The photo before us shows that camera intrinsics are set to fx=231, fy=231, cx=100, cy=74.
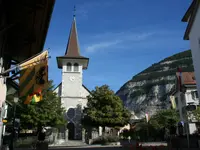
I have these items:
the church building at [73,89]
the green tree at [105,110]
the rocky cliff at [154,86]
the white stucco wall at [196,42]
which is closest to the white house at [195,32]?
the white stucco wall at [196,42]

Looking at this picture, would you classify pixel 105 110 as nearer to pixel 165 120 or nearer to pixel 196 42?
pixel 165 120

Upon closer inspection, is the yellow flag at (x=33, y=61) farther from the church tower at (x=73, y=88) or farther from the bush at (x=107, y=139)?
the church tower at (x=73, y=88)

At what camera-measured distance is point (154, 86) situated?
167375mm

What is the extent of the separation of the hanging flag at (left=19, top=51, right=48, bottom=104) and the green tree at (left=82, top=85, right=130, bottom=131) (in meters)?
26.2

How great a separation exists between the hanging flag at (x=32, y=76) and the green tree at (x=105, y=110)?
2624 cm

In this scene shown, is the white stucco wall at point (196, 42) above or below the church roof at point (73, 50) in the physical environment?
below

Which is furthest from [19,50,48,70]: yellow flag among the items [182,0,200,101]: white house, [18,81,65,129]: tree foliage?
[18,81,65,129]: tree foliage

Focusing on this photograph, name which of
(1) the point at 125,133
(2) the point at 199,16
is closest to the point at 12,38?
(2) the point at 199,16

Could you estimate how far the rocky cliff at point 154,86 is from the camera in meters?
156

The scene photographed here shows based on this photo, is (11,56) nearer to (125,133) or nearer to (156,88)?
(125,133)

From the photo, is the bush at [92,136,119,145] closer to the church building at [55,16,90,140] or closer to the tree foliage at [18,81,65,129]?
the tree foliage at [18,81,65,129]

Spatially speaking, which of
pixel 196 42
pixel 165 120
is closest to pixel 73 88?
pixel 165 120

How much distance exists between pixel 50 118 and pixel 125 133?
3083 centimetres

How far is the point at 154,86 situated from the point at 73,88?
129273 mm
